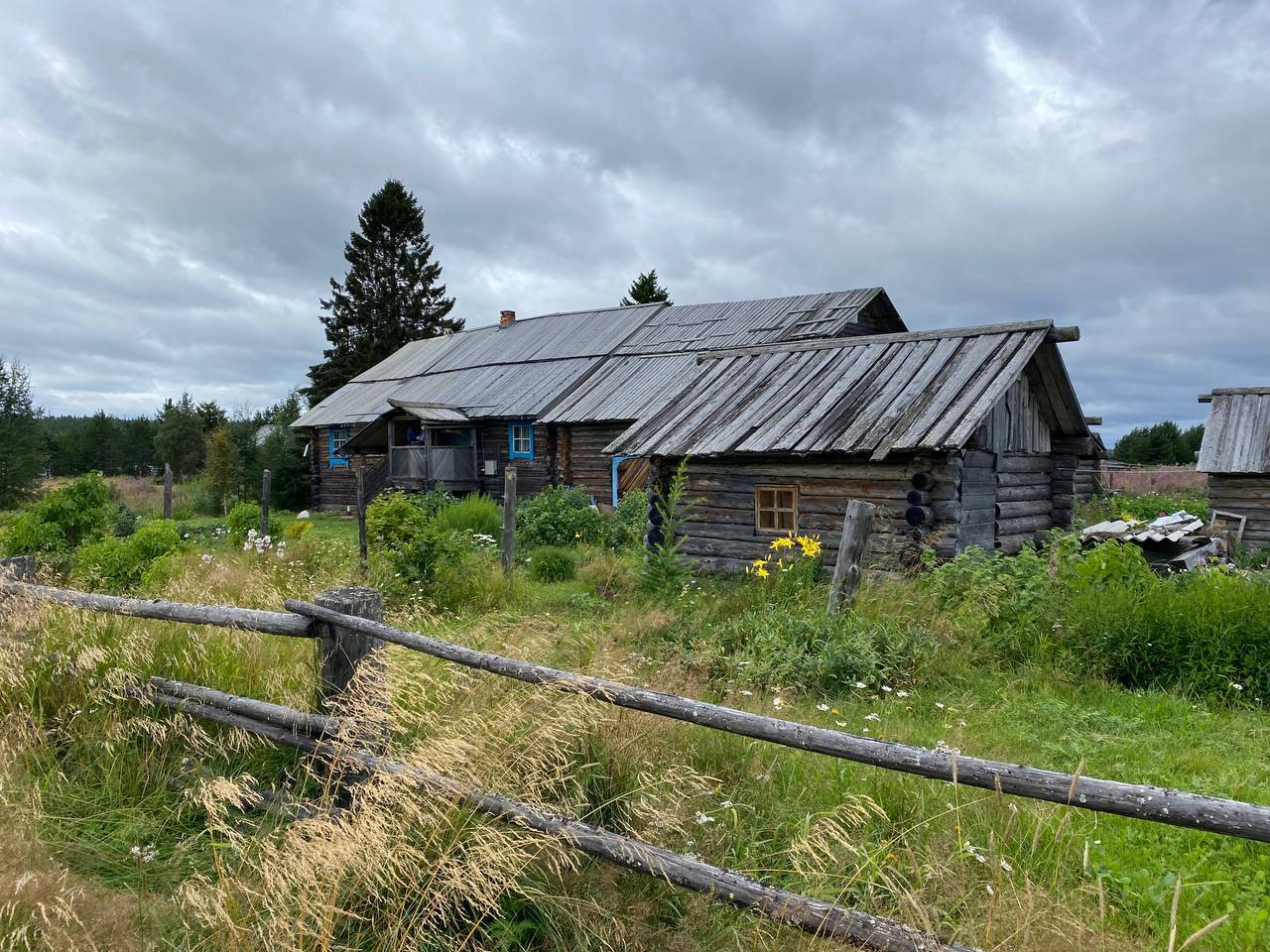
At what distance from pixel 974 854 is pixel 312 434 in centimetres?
3208

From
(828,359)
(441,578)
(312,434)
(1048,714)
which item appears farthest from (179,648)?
(312,434)

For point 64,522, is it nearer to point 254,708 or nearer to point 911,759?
point 254,708

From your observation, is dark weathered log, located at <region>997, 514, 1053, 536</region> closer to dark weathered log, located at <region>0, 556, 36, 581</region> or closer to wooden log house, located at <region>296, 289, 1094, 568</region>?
wooden log house, located at <region>296, 289, 1094, 568</region>

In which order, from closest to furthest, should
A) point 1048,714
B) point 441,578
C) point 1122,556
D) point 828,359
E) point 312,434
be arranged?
1. point 1048,714
2. point 1122,556
3. point 441,578
4. point 828,359
5. point 312,434

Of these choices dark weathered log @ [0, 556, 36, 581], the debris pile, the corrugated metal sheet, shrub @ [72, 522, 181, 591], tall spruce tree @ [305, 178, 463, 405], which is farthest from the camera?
tall spruce tree @ [305, 178, 463, 405]

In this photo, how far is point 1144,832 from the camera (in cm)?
407

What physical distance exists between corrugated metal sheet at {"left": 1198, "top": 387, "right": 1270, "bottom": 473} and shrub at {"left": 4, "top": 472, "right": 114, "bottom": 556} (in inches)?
777

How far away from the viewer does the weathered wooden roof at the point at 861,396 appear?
10.4m

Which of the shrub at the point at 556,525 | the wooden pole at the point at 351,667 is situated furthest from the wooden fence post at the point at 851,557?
the shrub at the point at 556,525

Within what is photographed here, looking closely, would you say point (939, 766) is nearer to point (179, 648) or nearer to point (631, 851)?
point (631, 851)

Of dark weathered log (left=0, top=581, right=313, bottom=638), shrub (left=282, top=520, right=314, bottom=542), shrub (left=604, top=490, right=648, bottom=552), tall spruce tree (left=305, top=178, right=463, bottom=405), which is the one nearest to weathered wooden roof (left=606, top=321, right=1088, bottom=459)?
shrub (left=604, top=490, right=648, bottom=552)

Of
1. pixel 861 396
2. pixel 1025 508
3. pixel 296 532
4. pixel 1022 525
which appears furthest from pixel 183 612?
pixel 1025 508

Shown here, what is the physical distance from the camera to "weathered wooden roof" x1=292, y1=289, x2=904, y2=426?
Result: 2384 centimetres

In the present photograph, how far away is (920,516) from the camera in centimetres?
1040
